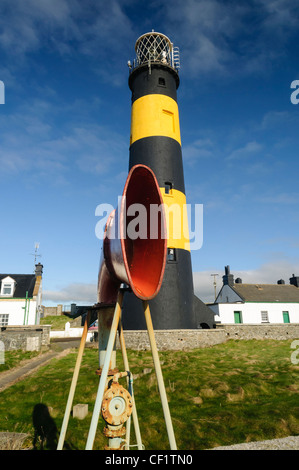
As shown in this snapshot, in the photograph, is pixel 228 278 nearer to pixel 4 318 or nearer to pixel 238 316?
pixel 238 316

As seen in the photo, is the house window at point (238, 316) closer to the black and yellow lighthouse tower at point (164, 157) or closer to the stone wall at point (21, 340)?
the black and yellow lighthouse tower at point (164, 157)

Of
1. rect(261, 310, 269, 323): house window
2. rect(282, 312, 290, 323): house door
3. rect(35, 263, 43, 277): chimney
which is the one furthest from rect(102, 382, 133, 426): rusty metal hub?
rect(282, 312, 290, 323): house door

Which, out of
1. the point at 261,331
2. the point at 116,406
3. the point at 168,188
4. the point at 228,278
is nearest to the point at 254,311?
the point at 228,278

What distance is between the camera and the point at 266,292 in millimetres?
36844

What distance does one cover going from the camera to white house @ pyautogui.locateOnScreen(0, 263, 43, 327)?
28359 mm

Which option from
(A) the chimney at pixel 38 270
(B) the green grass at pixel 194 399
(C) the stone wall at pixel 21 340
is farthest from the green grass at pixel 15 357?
(A) the chimney at pixel 38 270

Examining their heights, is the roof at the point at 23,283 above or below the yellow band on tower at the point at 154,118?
below

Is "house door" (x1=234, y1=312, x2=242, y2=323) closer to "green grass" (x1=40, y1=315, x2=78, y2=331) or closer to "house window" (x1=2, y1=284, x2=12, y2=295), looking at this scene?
"green grass" (x1=40, y1=315, x2=78, y2=331)

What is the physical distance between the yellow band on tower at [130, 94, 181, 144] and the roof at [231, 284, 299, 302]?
72.7 ft

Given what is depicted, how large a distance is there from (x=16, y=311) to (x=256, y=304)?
26.4 m

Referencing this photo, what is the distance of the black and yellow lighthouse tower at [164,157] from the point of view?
1789 cm

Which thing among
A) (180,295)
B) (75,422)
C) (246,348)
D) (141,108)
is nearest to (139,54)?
(141,108)

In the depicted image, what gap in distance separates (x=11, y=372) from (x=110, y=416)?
11937 millimetres
